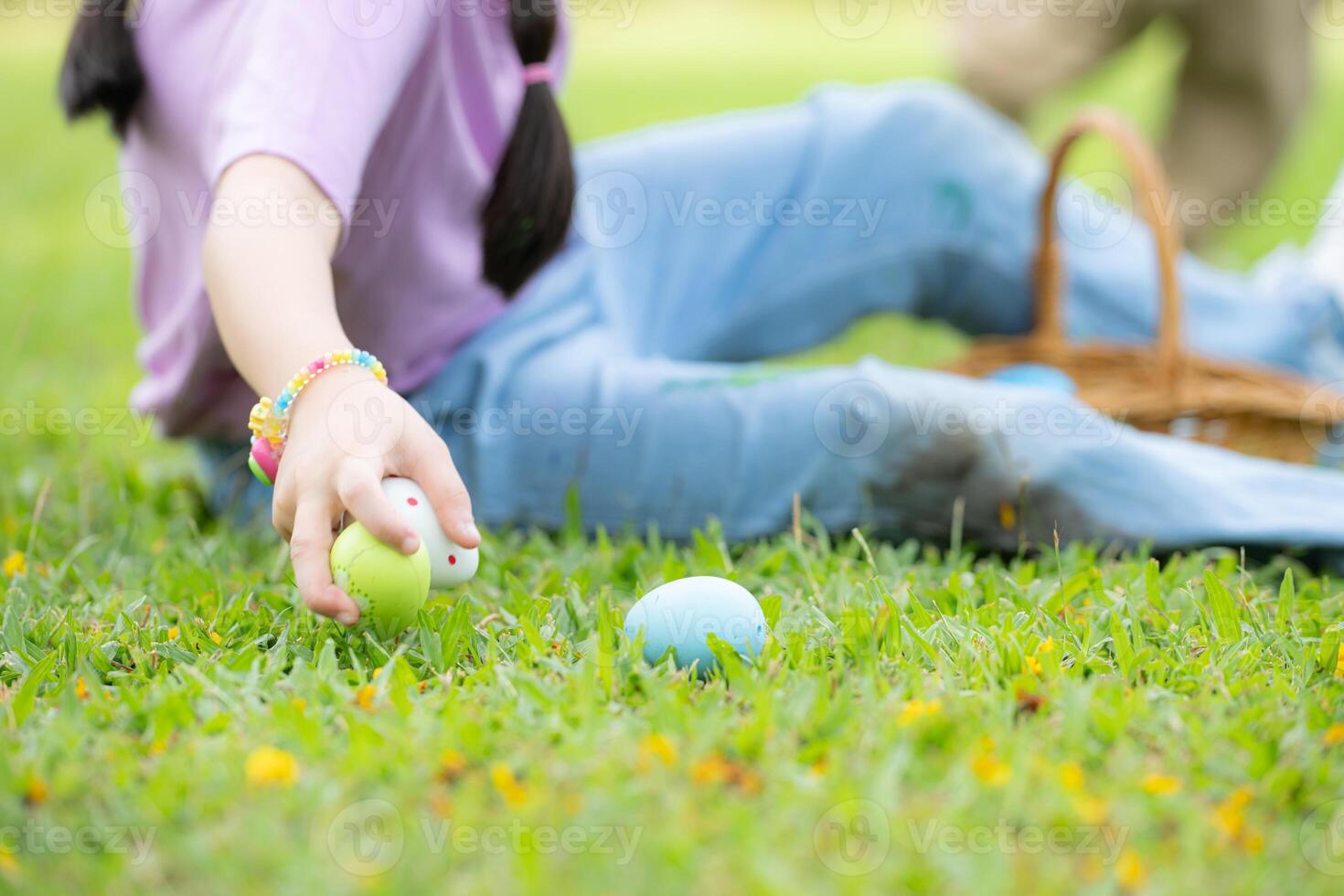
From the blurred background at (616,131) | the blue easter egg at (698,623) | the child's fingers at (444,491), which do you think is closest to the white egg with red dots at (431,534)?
the child's fingers at (444,491)

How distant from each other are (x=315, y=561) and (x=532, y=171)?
69 cm

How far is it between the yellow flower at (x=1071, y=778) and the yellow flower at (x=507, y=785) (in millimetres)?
351

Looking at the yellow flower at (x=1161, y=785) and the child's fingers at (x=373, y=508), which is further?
the child's fingers at (x=373, y=508)

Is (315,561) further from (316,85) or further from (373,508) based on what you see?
(316,85)

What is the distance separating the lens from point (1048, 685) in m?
0.98

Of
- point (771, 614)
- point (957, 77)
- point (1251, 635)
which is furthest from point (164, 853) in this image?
point (957, 77)

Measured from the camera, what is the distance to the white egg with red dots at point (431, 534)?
1.00m

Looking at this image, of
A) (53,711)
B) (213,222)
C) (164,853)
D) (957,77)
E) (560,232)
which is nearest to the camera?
(164,853)

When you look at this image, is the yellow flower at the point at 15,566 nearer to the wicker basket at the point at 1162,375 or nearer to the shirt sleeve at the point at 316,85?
the shirt sleeve at the point at 316,85

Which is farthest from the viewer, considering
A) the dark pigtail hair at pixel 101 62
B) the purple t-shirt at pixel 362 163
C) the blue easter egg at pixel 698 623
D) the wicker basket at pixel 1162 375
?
the wicker basket at pixel 1162 375

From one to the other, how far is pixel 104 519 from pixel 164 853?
0.96 meters

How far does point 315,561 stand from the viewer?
0.96 m

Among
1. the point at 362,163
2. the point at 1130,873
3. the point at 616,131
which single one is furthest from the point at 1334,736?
the point at 616,131

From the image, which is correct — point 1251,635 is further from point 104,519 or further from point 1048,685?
point 104,519
